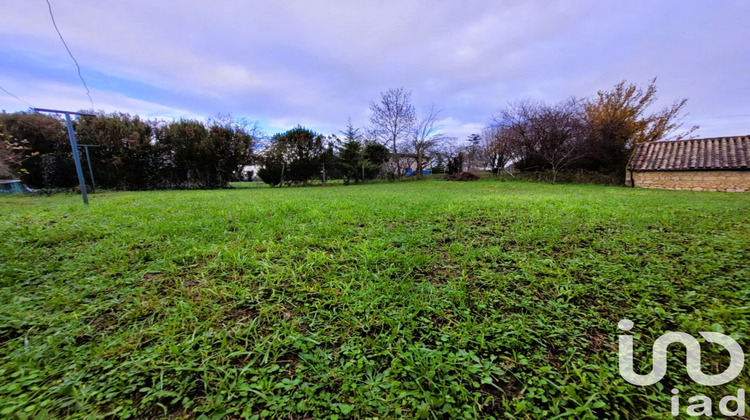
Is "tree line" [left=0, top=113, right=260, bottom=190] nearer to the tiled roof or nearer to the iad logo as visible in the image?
the iad logo

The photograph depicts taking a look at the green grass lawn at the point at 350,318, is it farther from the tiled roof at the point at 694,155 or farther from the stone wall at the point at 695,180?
the tiled roof at the point at 694,155

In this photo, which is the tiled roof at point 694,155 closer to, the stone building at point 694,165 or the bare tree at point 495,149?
the stone building at point 694,165

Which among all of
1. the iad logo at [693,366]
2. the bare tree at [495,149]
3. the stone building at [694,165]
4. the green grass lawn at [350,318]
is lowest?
the iad logo at [693,366]

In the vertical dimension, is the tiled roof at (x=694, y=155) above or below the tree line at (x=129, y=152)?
below

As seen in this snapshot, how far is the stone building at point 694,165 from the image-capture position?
8383 millimetres

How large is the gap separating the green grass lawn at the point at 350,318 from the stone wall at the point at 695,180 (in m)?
9.49

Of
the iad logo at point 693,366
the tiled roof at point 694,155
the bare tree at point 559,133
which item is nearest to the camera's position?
the iad logo at point 693,366

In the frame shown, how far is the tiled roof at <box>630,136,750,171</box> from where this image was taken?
8578 mm

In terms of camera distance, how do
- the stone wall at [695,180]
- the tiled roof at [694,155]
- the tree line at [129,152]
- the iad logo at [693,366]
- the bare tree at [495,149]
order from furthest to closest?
the bare tree at [495,149] → the tree line at [129,152] → the tiled roof at [694,155] → the stone wall at [695,180] → the iad logo at [693,366]

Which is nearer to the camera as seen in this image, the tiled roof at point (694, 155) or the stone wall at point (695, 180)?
the stone wall at point (695, 180)

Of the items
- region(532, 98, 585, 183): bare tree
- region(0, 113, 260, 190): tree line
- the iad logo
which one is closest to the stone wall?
region(532, 98, 585, 183): bare tree

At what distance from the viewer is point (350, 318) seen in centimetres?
159

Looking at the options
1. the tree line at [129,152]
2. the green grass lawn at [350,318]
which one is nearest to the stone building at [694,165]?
the green grass lawn at [350,318]

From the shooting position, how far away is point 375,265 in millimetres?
2242
